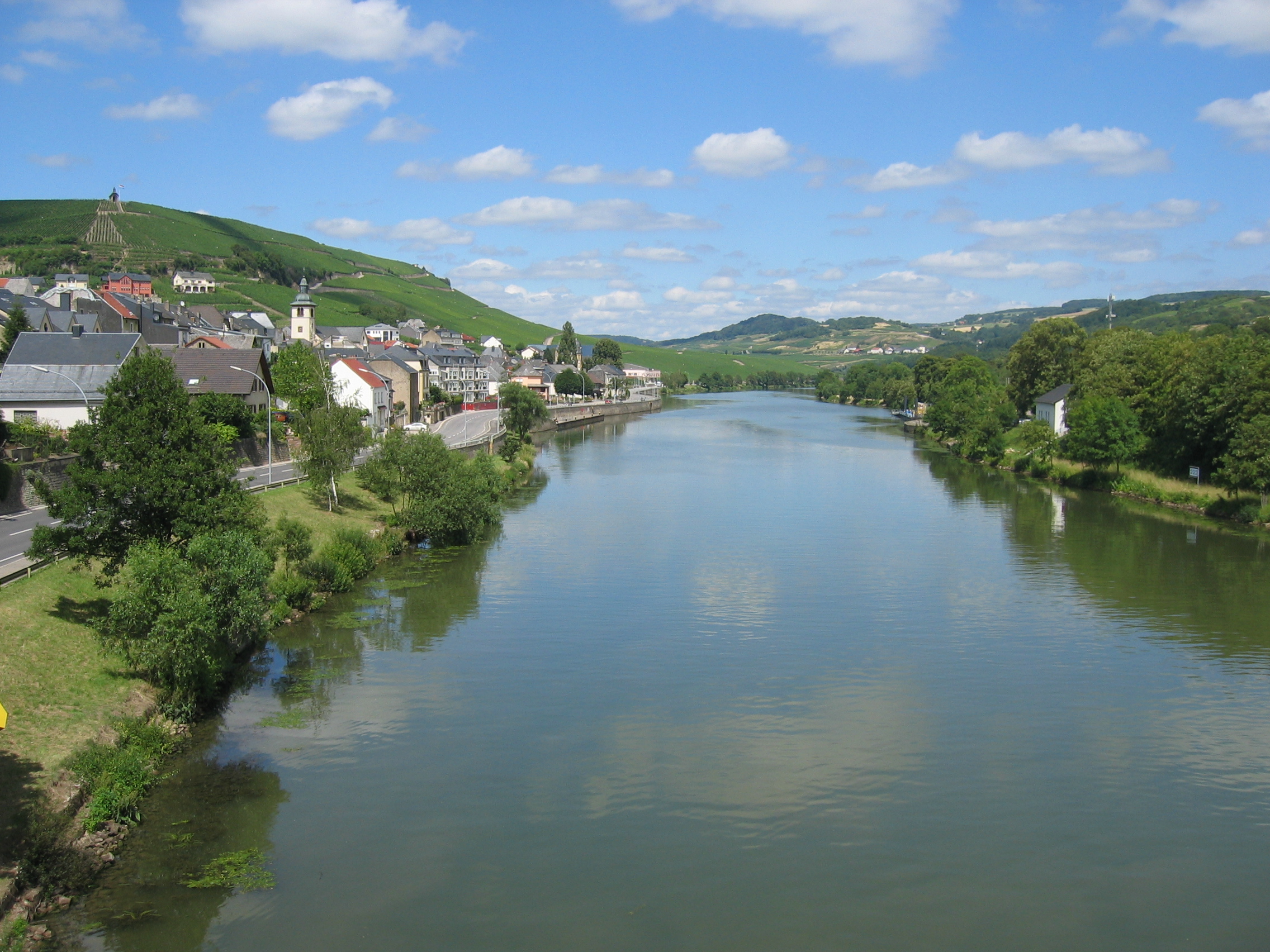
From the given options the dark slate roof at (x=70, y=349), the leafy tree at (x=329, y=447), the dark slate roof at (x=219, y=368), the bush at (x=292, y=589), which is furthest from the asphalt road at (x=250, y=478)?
the dark slate roof at (x=70, y=349)

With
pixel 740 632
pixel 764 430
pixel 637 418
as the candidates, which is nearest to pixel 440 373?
pixel 637 418

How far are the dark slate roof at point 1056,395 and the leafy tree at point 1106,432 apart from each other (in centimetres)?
965

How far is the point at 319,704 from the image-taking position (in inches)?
632

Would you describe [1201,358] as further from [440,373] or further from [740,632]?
[440,373]

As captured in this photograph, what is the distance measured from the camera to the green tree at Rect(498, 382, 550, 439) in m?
58.3

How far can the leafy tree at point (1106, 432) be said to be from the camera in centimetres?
4234

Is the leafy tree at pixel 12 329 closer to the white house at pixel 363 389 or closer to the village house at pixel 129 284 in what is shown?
the white house at pixel 363 389

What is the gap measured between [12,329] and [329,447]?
61.5ft

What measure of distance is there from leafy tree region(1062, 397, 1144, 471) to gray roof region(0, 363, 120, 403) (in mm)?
39500

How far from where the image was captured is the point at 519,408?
59.6 metres

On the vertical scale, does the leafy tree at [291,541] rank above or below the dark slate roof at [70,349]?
below

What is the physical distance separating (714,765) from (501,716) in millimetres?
3723

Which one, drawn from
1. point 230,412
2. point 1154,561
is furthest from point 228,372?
point 1154,561

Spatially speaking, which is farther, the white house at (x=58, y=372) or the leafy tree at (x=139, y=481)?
the white house at (x=58, y=372)
